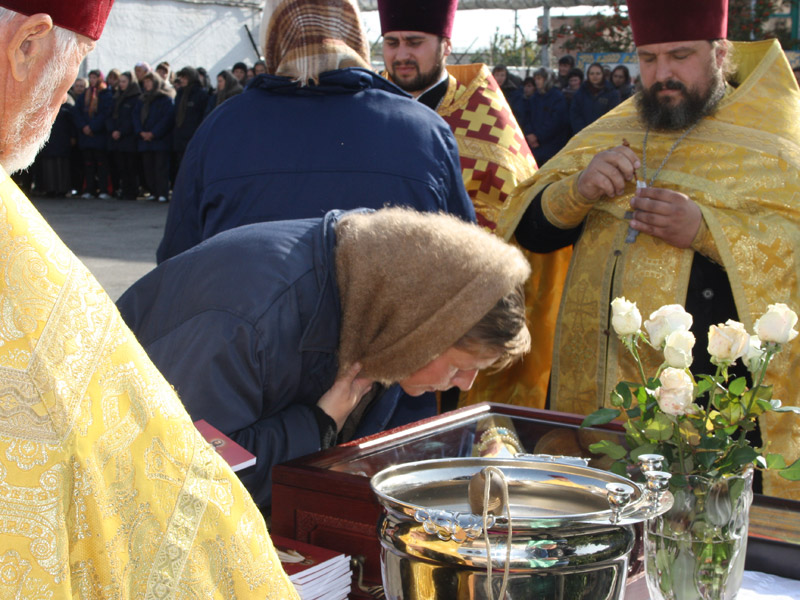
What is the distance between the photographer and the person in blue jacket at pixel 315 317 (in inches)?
67.6

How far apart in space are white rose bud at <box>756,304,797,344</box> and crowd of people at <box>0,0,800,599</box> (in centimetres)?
46

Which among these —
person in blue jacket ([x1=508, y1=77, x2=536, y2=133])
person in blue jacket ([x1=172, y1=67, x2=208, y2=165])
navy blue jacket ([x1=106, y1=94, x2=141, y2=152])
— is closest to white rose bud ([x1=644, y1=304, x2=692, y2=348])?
person in blue jacket ([x1=508, y1=77, x2=536, y2=133])

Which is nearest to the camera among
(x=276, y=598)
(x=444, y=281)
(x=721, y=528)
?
(x=276, y=598)

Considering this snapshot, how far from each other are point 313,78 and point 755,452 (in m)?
1.51

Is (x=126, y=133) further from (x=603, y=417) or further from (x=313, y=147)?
(x=603, y=417)

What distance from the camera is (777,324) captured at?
1479 mm

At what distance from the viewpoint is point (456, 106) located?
380 cm

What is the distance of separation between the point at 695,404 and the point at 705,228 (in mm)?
1433

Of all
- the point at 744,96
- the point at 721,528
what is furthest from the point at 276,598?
the point at 744,96

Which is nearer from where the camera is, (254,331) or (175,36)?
(254,331)

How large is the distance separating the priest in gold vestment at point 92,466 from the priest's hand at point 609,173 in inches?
83.1

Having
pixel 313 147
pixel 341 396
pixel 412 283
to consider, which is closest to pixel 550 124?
pixel 313 147

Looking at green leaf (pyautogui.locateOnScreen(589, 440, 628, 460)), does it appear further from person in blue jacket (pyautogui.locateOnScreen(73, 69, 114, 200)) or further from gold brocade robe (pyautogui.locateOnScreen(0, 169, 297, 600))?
person in blue jacket (pyautogui.locateOnScreen(73, 69, 114, 200))

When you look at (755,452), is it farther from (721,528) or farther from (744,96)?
(744,96)
